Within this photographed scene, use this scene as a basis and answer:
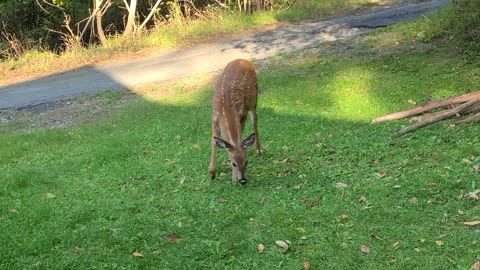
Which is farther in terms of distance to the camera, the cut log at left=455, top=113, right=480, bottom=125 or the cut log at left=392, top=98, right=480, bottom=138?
the cut log at left=392, top=98, right=480, bottom=138

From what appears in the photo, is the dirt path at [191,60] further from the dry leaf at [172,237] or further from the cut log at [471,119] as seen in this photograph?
the dry leaf at [172,237]

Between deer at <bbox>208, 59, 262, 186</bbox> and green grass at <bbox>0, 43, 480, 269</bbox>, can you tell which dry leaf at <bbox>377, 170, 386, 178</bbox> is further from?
deer at <bbox>208, 59, 262, 186</bbox>

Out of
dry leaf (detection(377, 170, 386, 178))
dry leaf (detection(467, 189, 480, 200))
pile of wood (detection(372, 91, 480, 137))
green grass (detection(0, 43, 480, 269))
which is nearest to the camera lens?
green grass (detection(0, 43, 480, 269))

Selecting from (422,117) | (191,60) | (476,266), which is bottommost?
(191,60)

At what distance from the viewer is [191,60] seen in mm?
16125

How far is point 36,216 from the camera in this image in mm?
6445

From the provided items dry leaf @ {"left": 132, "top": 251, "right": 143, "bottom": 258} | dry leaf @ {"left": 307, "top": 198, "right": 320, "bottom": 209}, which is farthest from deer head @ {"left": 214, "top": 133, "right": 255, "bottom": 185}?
dry leaf @ {"left": 132, "top": 251, "right": 143, "bottom": 258}

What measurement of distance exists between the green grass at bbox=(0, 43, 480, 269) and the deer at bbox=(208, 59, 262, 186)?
0.30 m

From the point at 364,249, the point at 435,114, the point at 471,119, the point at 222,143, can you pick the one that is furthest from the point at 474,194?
the point at 435,114

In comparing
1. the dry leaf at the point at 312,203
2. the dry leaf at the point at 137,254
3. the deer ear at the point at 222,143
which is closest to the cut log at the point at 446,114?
the dry leaf at the point at 312,203

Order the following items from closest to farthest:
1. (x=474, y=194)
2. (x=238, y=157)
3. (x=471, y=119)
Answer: (x=474, y=194), (x=238, y=157), (x=471, y=119)

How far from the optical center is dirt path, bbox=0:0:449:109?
1438 centimetres

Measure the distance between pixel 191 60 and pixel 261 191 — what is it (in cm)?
968

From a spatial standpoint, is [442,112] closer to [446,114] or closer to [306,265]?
[446,114]
